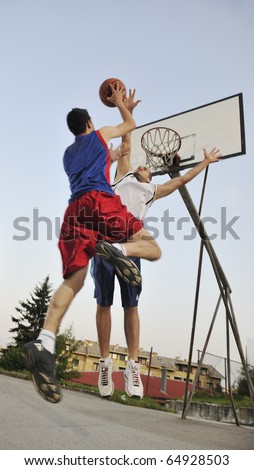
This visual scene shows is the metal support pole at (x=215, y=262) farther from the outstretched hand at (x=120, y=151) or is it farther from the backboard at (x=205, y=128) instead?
the outstretched hand at (x=120, y=151)

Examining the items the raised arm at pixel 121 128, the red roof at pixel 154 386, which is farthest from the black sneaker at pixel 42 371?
the red roof at pixel 154 386

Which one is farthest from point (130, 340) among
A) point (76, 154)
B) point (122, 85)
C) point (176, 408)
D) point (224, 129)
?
point (176, 408)

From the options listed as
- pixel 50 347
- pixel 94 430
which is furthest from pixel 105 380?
pixel 94 430

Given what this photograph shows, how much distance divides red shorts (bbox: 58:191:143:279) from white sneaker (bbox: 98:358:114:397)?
0.78m

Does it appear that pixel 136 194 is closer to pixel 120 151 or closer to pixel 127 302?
pixel 120 151

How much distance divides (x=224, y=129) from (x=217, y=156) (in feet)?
A: 6.13

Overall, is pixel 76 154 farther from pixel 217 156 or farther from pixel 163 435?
pixel 163 435

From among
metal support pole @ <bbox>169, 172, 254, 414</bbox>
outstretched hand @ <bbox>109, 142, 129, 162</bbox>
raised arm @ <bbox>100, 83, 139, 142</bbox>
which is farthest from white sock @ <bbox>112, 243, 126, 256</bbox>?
metal support pole @ <bbox>169, 172, 254, 414</bbox>

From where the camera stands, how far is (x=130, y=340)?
224cm

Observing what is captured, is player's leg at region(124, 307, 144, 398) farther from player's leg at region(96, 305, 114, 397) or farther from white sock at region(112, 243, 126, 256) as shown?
white sock at region(112, 243, 126, 256)

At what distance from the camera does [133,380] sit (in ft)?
7.10

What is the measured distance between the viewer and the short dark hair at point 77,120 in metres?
2.29

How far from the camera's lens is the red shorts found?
1844mm
